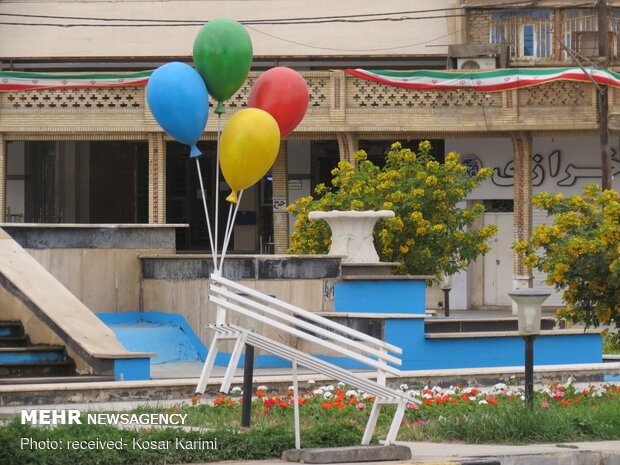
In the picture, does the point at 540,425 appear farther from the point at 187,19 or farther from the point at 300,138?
the point at 187,19

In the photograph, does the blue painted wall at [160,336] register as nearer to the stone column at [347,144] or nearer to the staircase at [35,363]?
the staircase at [35,363]

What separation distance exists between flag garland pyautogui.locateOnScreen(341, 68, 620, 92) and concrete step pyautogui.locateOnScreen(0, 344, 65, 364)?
17483 millimetres

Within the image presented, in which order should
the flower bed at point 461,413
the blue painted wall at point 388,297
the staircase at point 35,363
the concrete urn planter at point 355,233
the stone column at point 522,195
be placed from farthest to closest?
the stone column at point 522,195
the concrete urn planter at point 355,233
the blue painted wall at point 388,297
the staircase at point 35,363
the flower bed at point 461,413

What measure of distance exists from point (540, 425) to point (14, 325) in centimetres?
715

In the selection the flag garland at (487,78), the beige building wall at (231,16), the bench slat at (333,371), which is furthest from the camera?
the beige building wall at (231,16)

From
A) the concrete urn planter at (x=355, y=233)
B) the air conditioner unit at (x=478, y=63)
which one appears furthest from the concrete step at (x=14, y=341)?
the air conditioner unit at (x=478, y=63)

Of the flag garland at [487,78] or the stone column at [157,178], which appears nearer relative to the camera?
the flag garland at [487,78]

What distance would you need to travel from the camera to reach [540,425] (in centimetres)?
1154

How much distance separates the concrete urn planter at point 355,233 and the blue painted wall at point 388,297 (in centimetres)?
119

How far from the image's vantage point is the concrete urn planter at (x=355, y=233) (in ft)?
61.9

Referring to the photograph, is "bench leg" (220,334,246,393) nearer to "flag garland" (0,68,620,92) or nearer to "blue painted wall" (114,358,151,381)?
"blue painted wall" (114,358,151,381)

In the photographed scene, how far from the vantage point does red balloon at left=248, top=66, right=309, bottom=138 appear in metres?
14.0

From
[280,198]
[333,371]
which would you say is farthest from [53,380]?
[280,198]

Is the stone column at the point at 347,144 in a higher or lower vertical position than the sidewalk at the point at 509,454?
higher
